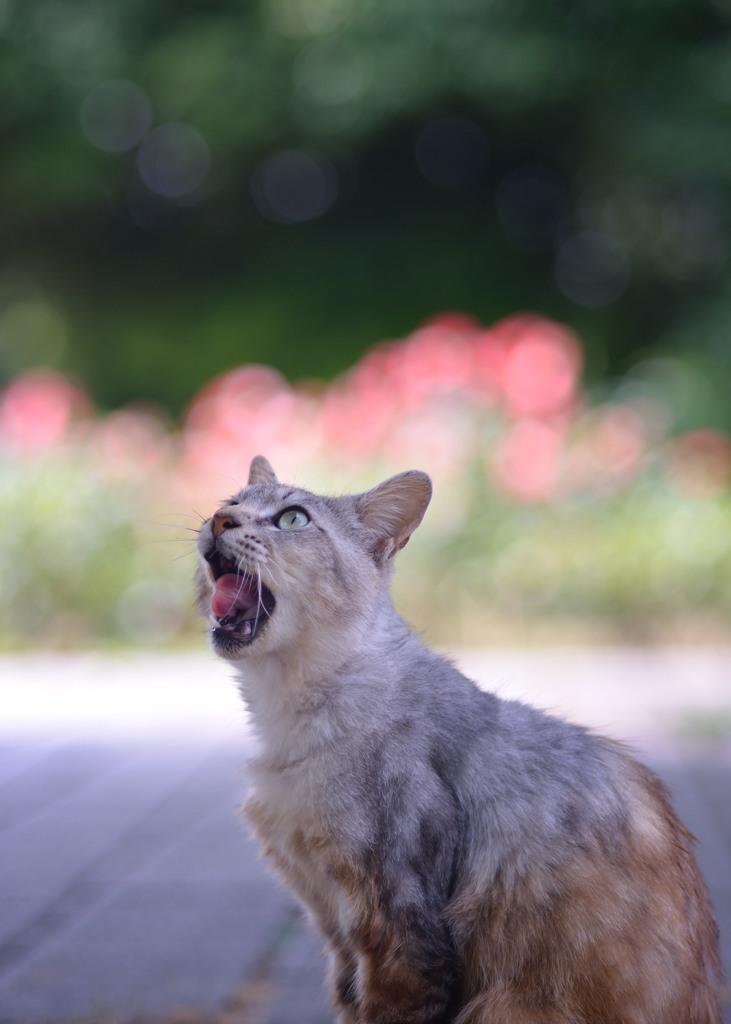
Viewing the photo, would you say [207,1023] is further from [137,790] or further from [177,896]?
[137,790]

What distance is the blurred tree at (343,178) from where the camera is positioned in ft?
45.3

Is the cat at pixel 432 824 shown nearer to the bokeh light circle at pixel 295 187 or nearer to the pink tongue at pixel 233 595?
the pink tongue at pixel 233 595

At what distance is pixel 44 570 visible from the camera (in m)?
7.80

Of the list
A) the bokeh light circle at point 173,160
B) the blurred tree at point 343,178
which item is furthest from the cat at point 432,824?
the bokeh light circle at point 173,160

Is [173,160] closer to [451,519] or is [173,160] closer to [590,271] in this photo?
[590,271]

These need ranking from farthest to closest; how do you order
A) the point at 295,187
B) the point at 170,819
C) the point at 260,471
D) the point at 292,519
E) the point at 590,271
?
the point at 295,187 < the point at 590,271 < the point at 170,819 < the point at 260,471 < the point at 292,519

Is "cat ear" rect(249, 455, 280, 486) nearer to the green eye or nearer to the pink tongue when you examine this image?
the green eye

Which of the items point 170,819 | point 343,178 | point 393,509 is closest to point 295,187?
point 343,178

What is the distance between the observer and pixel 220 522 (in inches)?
105

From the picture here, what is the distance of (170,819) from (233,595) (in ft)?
6.68

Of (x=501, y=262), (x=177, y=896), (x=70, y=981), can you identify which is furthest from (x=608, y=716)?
(x=501, y=262)

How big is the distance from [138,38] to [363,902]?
1444cm

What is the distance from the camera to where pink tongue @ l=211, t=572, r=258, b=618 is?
268cm

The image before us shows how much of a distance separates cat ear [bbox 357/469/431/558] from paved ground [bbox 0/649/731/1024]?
2.13 feet
